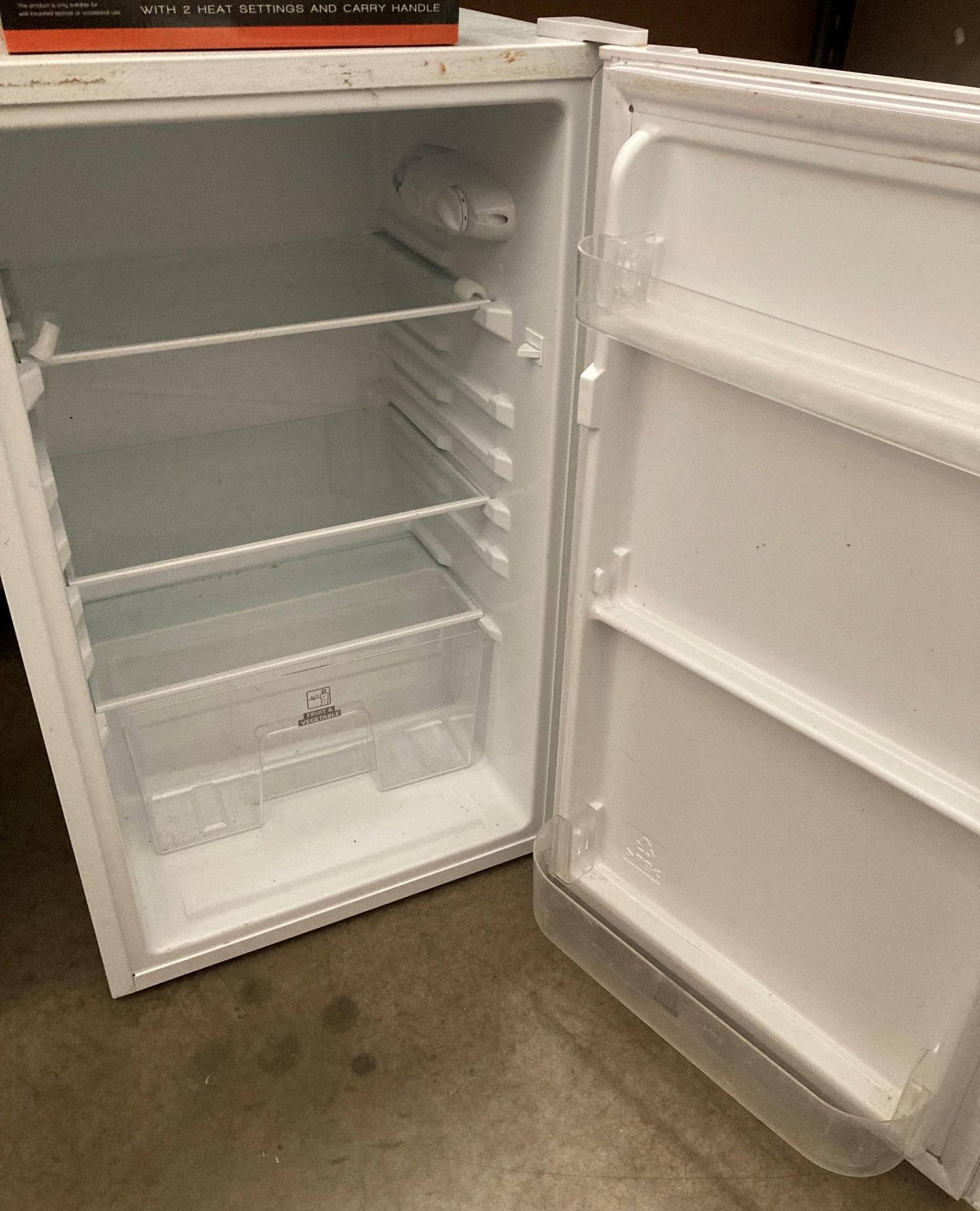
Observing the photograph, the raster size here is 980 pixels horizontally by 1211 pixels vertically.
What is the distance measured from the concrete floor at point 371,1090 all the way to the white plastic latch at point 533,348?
76cm

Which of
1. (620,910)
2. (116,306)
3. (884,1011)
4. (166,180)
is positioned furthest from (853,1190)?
(166,180)

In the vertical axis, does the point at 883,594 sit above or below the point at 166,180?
below

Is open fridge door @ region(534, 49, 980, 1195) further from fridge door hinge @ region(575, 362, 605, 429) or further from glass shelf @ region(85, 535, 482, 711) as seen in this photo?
glass shelf @ region(85, 535, 482, 711)

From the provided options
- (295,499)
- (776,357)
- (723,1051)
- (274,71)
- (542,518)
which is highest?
(274,71)

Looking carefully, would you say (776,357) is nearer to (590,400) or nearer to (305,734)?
(590,400)

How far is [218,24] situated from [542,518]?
63 centimetres

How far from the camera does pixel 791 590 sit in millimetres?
962

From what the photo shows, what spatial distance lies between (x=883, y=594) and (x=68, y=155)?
1155mm

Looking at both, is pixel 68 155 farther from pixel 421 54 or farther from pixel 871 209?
pixel 871 209

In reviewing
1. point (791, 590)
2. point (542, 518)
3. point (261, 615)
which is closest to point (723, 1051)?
point (791, 590)

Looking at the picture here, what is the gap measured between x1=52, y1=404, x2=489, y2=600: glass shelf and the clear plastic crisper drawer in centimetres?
21

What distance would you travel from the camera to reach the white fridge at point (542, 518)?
0.84 meters

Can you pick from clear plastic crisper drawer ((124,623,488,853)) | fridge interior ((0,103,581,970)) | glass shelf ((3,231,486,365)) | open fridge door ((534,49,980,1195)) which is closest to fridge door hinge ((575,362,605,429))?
open fridge door ((534,49,980,1195))

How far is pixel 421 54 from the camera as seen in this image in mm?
916
